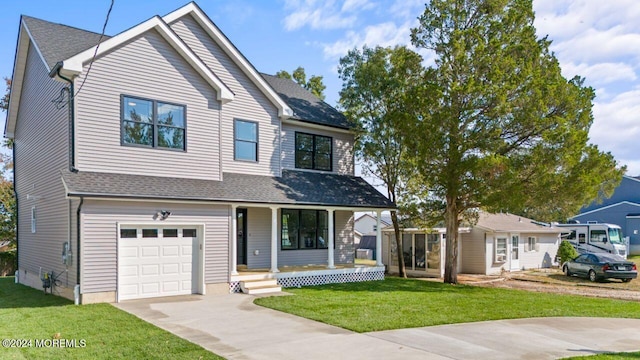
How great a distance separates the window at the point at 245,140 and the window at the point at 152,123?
8.37ft

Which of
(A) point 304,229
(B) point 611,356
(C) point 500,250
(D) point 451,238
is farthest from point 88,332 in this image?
(C) point 500,250

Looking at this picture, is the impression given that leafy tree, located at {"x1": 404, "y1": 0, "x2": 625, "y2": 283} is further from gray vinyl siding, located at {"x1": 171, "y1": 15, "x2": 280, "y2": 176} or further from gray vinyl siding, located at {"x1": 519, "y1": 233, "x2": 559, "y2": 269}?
gray vinyl siding, located at {"x1": 519, "y1": 233, "x2": 559, "y2": 269}

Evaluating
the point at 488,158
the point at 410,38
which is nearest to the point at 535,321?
the point at 488,158

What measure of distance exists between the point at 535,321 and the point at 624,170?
33.4ft

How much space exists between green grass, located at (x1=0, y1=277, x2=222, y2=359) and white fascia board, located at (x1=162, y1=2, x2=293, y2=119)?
931 cm

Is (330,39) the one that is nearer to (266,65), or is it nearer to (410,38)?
(410,38)

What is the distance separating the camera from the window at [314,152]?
1919 centimetres

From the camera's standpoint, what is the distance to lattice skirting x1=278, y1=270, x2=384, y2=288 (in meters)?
16.3

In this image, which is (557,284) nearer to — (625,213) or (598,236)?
(598,236)

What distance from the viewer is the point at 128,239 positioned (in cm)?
1292

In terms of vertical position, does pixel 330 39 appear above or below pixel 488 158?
above

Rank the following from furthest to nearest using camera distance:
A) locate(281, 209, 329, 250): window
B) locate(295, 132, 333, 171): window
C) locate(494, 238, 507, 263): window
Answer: locate(494, 238, 507, 263): window, locate(295, 132, 333, 171): window, locate(281, 209, 329, 250): window

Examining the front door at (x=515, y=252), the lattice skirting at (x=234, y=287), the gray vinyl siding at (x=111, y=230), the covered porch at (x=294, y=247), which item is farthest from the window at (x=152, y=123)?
the front door at (x=515, y=252)

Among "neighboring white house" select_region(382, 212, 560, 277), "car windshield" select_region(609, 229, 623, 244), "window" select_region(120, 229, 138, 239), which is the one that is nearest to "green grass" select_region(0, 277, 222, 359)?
"window" select_region(120, 229, 138, 239)
